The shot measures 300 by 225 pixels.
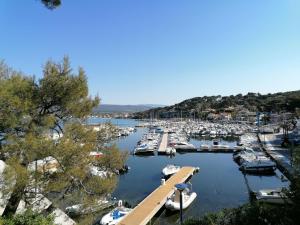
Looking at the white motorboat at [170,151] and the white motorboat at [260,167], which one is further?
the white motorboat at [170,151]

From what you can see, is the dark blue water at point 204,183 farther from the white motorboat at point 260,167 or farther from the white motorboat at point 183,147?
the white motorboat at point 183,147

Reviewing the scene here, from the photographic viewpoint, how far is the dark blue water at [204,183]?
79.8ft

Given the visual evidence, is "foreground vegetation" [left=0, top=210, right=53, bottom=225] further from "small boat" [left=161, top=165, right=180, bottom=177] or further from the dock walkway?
the dock walkway

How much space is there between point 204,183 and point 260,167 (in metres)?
7.39

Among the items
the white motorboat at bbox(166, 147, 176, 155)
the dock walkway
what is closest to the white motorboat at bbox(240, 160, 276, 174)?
the dock walkway

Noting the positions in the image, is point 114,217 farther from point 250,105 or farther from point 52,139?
point 250,105

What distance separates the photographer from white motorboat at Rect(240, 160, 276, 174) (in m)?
34.5

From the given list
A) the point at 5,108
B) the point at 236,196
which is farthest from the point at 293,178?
the point at 236,196

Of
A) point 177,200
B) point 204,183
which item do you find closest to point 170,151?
point 204,183

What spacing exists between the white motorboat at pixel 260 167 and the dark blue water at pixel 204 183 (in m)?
1.01

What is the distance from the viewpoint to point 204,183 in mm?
31312

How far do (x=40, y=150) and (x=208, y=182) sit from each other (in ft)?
78.3

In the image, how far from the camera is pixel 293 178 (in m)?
9.16

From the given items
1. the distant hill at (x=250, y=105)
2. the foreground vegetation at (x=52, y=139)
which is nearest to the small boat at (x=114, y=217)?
the foreground vegetation at (x=52, y=139)
